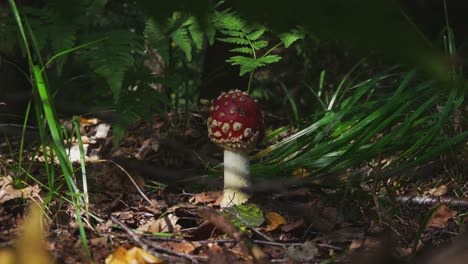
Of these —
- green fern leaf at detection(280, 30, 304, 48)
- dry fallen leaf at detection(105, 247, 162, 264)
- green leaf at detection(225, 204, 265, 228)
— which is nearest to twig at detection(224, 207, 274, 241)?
green leaf at detection(225, 204, 265, 228)

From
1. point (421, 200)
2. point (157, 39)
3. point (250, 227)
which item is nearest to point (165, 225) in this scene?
point (250, 227)

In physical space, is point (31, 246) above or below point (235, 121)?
above

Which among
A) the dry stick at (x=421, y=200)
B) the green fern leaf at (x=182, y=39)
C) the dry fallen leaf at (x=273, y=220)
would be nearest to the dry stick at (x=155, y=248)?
the dry fallen leaf at (x=273, y=220)

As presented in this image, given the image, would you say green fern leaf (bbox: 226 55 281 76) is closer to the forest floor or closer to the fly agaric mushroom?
the fly agaric mushroom

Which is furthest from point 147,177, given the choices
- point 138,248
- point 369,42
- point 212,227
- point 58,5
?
point 369,42

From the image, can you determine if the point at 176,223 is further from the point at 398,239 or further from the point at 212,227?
the point at 398,239

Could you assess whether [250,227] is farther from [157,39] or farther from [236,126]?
[157,39]

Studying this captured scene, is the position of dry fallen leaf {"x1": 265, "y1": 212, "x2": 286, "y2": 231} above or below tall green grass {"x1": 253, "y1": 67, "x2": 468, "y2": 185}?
below
